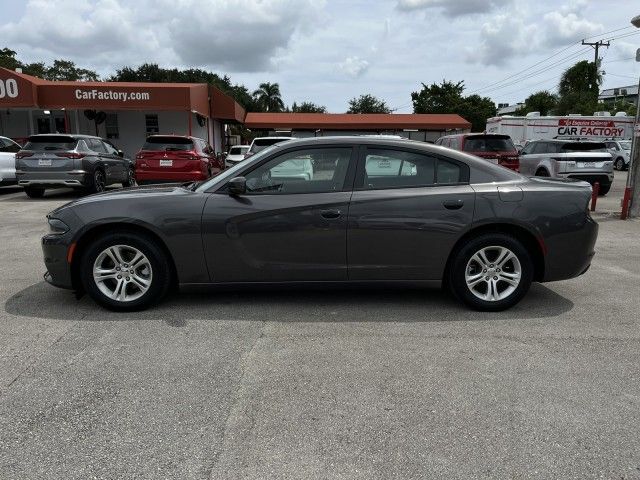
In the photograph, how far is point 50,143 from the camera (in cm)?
1371

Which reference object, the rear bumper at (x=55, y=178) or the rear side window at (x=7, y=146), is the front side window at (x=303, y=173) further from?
the rear side window at (x=7, y=146)

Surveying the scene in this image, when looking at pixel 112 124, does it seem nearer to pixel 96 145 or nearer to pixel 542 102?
pixel 96 145

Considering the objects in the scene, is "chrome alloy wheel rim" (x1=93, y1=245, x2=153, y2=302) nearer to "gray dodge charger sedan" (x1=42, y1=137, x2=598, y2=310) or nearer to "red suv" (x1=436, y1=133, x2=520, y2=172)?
"gray dodge charger sedan" (x1=42, y1=137, x2=598, y2=310)

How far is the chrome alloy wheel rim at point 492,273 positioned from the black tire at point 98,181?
451 inches

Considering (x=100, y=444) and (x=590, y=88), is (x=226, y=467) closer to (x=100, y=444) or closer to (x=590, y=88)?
(x=100, y=444)

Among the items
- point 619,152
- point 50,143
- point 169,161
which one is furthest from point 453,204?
point 619,152

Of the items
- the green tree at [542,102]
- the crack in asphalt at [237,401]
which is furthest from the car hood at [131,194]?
the green tree at [542,102]

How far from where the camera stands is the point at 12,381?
3.54 m

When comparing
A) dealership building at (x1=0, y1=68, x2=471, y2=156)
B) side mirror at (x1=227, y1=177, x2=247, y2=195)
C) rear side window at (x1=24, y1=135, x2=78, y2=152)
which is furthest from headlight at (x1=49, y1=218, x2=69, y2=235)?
dealership building at (x1=0, y1=68, x2=471, y2=156)

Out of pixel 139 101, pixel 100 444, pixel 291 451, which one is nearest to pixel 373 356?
pixel 291 451

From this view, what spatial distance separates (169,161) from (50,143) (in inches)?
117

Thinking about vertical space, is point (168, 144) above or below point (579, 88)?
below

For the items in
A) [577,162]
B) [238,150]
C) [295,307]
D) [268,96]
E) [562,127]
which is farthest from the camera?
[268,96]

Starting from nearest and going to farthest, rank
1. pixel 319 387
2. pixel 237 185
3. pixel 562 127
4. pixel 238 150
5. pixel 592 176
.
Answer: pixel 319 387, pixel 237 185, pixel 592 176, pixel 238 150, pixel 562 127
